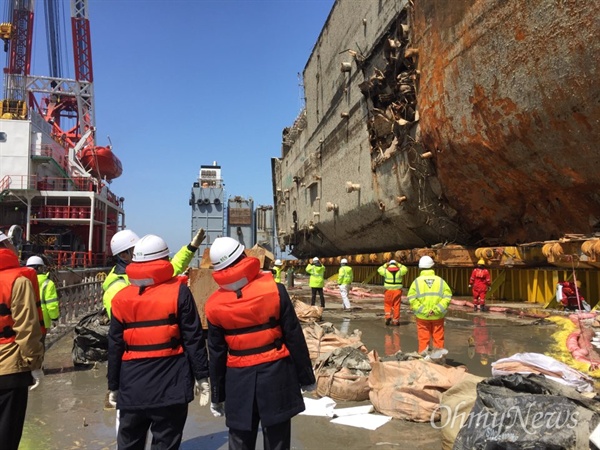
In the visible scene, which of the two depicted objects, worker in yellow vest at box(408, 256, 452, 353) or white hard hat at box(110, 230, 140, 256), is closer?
white hard hat at box(110, 230, 140, 256)

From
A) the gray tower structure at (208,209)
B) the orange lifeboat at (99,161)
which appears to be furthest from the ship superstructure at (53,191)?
the gray tower structure at (208,209)

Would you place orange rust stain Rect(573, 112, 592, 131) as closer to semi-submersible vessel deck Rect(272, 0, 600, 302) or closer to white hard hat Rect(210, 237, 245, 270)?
semi-submersible vessel deck Rect(272, 0, 600, 302)

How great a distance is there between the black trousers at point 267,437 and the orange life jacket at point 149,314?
623 mm

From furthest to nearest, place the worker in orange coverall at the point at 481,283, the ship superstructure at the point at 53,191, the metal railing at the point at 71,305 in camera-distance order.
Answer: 1. the ship superstructure at the point at 53,191
2. the worker in orange coverall at the point at 481,283
3. the metal railing at the point at 71,305

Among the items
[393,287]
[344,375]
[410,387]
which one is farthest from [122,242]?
[393,287]

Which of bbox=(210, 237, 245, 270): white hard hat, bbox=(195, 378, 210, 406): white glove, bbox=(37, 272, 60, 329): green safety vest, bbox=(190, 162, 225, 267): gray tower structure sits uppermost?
bbox=(190, 162, 225, 267): gray tower structure

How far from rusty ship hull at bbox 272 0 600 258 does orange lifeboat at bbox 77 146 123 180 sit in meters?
22.2

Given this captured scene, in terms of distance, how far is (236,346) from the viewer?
109 inches

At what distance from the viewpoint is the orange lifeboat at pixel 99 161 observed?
34344 mm

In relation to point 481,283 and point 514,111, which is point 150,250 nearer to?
point 514,111

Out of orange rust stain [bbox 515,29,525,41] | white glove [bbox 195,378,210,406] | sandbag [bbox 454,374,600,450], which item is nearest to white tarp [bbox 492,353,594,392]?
sandbag [bbox 454,374,600,450]

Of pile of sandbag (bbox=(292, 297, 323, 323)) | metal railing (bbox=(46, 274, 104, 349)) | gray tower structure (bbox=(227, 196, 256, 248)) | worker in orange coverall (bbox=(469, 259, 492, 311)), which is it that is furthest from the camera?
gray tower structure (bbox=(227, 196, 256, 248))

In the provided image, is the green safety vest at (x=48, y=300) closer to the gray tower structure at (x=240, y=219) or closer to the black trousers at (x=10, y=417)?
the black trousers at (x=10, y=417)

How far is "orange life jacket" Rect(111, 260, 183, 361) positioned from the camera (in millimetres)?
2830
